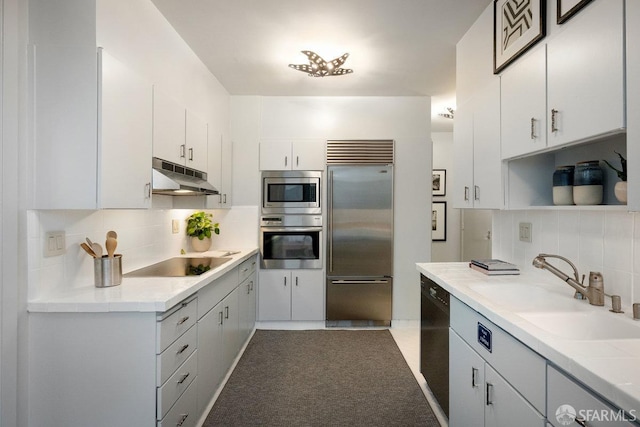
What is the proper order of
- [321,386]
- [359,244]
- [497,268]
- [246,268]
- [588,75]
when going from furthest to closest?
[359,244], [246,268], [321,386], [497,268], [588,75]

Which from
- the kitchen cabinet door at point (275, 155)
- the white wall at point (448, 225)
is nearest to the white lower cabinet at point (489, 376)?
the kitchen cabinet door at point (275, 155)

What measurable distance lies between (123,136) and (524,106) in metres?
2.03

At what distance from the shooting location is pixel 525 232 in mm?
2078

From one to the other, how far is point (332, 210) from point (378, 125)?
45.1 inches

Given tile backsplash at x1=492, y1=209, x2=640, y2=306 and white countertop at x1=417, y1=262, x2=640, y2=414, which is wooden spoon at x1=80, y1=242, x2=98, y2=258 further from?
tile backsplash at x1=492, y1=209, x2=640, y2=306

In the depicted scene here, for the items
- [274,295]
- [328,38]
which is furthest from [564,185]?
[274,295]

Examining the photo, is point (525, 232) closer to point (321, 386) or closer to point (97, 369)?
point (321, 386)

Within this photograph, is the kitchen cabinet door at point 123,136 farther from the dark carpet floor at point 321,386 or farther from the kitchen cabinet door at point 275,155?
the kitchen cabinet door at point 275,155

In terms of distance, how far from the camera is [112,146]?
5.12 feet

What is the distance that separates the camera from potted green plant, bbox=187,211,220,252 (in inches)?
129

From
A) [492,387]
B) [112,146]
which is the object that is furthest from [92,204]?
[492,387]

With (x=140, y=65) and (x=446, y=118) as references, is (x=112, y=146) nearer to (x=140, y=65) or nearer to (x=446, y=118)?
(x=140, y=65)

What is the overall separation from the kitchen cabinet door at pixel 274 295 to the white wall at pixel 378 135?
86cm

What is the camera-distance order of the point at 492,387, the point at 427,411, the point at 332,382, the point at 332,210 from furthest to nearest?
the point at 332,210 < the point at 332,382 < the point at 427,411 < the point at 492,387
